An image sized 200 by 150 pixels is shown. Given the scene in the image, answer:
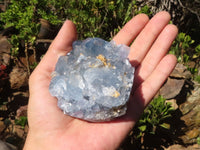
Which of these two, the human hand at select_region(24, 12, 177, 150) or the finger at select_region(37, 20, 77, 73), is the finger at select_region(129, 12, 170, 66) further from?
the finger at select_region(37, 20, 77, 73)

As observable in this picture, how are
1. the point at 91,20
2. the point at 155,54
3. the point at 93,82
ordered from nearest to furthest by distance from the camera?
the point at 93,82 → the point at 155,54 → the point at 91,20

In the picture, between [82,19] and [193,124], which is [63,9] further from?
[193,124]

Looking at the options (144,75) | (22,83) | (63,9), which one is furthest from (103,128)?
(63,9)

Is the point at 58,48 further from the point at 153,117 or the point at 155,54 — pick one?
the point at 153,117

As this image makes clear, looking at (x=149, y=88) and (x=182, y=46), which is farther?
(x=182, y=46)

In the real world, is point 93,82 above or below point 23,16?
below

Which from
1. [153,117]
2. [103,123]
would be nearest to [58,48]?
[103,123]

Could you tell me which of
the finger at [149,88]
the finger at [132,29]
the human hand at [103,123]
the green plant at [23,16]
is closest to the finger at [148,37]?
the human hand at [103,123]
